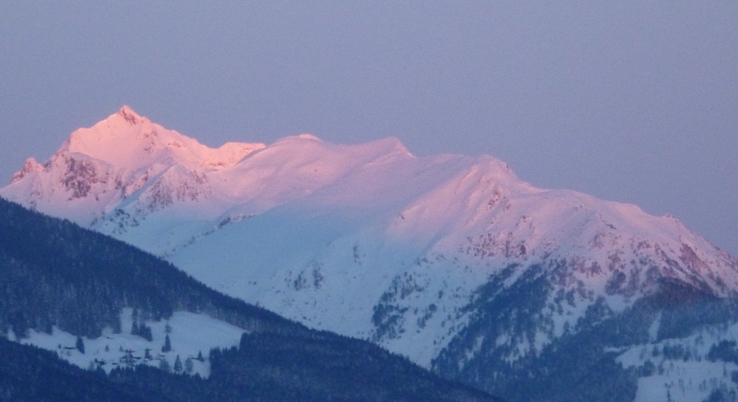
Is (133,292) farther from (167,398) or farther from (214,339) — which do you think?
(167,398)

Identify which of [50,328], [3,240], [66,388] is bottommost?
[66,388]

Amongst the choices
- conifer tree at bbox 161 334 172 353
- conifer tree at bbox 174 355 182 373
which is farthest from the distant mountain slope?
conifer tree at bbox 161 334 172 353

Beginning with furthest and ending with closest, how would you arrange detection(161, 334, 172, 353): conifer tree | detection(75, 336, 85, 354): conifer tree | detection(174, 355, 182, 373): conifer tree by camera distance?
detection(161, 334, 172, 353): conifer tree → detection(174, 355, 182, 373): conifer tree → detection(75, 336, 85, 354): conifer tree

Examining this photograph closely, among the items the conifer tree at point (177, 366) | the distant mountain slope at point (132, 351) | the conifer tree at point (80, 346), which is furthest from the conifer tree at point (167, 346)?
the conifer tree at point (80, 346)

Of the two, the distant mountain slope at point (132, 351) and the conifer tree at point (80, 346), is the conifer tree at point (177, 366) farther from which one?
the conifer tree at point (80, 346)

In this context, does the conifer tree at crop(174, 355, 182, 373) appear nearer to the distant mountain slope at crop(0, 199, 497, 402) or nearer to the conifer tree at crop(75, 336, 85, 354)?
the distant mountain slope at crop(0, 199, 497, 402)

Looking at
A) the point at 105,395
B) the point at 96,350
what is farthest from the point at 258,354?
the point at 105,395

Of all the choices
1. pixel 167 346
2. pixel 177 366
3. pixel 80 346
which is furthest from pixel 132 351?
pixel 80 346

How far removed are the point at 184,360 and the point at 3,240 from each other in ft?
82.2

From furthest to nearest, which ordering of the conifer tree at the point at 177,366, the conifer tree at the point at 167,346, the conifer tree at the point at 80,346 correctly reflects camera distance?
the conifer tree at the point at 167,346 → the conifer tree at the point at 177,366 → the conifer tree at the point at 80,346

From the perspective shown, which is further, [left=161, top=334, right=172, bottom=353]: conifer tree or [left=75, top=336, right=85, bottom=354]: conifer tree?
[left=161, top=334, right=172, bottom=353]: conifer tree

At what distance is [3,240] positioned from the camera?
199 m

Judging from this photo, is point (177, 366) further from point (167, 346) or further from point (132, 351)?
Result: point (167, 346)

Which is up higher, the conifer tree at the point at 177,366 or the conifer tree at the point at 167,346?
the conifer tree at the point at 167,346
